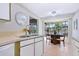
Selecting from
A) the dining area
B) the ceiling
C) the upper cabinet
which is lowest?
the dining area

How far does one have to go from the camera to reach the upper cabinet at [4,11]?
1.92 m

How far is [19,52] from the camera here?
6.96 ft

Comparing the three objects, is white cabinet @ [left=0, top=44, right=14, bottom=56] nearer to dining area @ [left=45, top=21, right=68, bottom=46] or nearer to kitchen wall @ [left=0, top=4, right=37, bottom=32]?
kitchen wall @ [left=0, top=4, right=37, bottom=32]

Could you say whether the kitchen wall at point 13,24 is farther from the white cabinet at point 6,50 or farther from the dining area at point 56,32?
the dining area at point 56,32

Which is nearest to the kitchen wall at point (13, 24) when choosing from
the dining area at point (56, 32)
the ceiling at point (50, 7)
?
the ceiling at point (50, 7)

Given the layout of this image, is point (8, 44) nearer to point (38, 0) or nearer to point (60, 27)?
point (38, 0)

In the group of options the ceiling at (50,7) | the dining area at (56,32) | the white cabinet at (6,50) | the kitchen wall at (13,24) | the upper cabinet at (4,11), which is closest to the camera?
the white cabinet at (6,50)

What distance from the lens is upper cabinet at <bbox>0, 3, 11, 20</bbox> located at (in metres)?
1.92

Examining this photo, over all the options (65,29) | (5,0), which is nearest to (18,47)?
(5,0)

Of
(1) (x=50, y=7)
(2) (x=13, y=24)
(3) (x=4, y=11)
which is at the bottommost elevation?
(2) (x=13, y=24)

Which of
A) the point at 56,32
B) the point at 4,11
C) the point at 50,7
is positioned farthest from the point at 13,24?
the point at 56,32

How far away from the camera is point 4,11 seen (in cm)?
201

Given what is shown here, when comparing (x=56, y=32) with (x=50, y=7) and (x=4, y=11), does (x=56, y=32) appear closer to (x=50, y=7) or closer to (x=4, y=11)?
(x=50, y=7)

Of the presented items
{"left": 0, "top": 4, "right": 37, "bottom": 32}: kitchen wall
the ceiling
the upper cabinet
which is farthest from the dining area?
the upper cabinet
